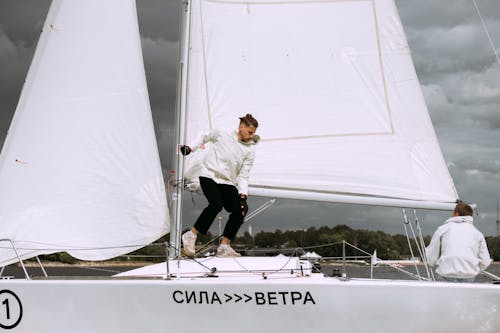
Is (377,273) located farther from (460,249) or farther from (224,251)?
(460,249)

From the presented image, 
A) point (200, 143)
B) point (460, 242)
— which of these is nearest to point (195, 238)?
point (200, 143)

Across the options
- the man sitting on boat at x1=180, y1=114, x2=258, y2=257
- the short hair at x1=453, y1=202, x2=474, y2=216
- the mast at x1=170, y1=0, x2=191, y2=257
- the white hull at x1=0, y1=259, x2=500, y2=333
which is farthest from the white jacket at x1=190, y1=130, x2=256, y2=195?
the short hair at x1=453, y1=202, x2=474, y2=216

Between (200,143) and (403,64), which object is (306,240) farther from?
(403,64)

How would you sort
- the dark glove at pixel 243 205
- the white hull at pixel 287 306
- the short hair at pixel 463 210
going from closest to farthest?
the white hull at pixel 287 306 → the short hair at pixel 463 210 → the dark glove at pixel 243 205

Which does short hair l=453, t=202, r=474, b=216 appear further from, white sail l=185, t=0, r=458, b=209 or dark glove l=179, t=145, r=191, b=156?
dark glove l=179, t=145, r=191, b=156

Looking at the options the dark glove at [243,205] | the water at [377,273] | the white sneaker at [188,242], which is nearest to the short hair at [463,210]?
the water at [377,273]

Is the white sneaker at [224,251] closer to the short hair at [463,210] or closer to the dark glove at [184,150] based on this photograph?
the dark glove at [184,150]

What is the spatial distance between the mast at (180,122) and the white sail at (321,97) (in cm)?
19

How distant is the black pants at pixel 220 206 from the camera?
845cm

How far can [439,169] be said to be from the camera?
9477 mm

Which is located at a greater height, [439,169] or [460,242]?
[439,169]

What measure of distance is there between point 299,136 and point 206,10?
2.15 meters

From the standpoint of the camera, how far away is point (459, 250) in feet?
23.9

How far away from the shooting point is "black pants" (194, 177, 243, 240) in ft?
27.7
